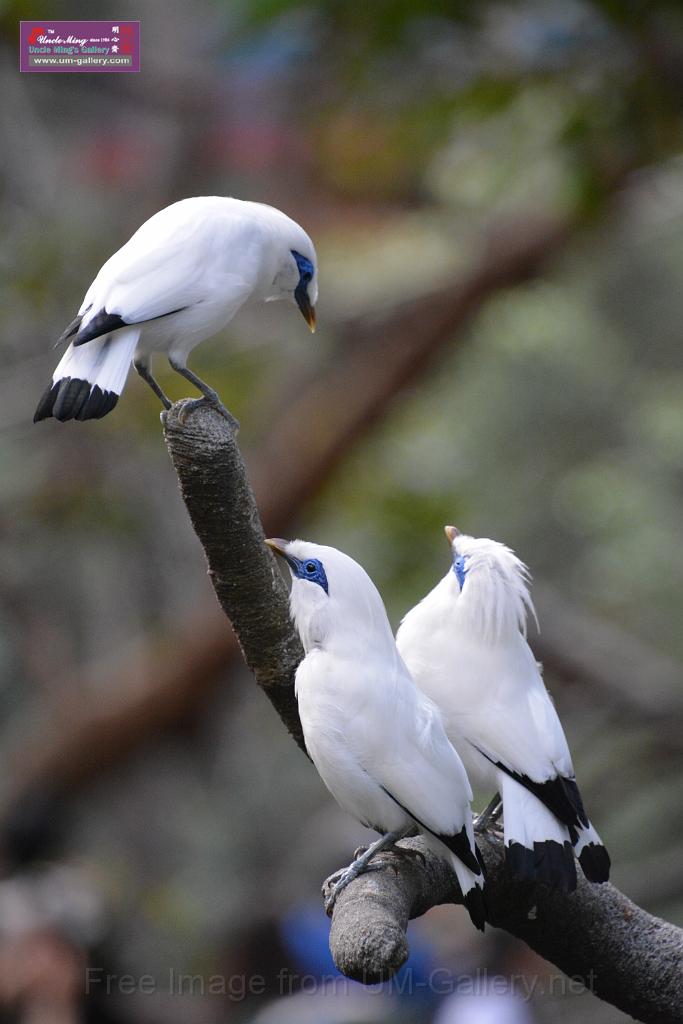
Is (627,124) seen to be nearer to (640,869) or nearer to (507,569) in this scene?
(507,569)

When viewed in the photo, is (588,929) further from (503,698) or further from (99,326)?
(99,326)

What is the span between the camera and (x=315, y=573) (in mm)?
1440

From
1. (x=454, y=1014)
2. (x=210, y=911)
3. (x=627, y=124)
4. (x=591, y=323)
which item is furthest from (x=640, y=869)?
(x=627, y=124)

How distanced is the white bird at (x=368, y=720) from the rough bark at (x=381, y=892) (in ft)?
→ 0.17

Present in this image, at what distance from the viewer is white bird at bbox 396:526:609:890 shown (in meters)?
1.42

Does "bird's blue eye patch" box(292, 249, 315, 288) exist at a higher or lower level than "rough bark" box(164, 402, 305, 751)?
higher

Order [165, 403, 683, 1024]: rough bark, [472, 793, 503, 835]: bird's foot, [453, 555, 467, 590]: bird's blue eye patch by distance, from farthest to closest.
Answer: [472, 793, 503, 835]: bird's foot → [453, 555, 467, 590]: bird's blue eye patch → [165, 403, 683, 1024]: rough bark

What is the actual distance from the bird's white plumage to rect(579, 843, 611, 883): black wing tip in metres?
0.14

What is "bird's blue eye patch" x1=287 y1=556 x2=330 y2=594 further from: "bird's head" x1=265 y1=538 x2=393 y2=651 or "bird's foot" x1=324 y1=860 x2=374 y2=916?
"bird's foot" x1=324 y1=860 x2=374 y2=916

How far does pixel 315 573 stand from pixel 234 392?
10.8 ft

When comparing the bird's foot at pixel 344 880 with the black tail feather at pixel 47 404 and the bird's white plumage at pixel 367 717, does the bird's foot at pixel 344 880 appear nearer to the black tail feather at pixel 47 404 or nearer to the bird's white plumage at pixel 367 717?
the bird's white plumage at pixel 367 717

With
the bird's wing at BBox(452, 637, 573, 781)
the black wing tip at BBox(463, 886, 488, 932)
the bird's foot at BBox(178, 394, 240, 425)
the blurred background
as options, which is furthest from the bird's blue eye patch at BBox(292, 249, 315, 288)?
the blurred background

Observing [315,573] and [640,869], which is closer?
[315,573]

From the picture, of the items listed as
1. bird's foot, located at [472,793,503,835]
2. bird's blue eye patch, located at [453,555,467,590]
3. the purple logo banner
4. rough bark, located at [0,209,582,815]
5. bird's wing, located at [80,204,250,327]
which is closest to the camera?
bird's wing, located at [80,204,250,327]
